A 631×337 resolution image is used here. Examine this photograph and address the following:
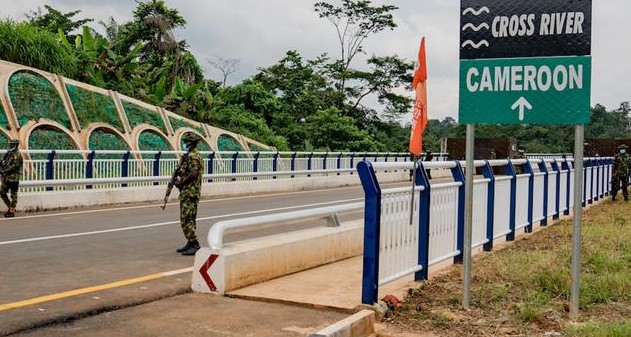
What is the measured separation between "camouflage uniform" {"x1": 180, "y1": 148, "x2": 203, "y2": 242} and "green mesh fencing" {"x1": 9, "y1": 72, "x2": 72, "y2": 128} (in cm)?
1548

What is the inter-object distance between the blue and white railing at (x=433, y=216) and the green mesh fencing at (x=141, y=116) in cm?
1935

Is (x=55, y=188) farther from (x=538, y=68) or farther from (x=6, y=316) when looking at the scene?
(x=538, y=68)

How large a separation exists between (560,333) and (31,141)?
20751mm

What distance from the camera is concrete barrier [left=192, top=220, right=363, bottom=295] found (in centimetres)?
691

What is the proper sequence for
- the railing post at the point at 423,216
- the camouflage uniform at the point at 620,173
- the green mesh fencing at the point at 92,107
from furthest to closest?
1. the green mesh fencing at the point at 92,107
2. the camouflage uniform at the point at 620,173
3. the railing post at the point at 423,216

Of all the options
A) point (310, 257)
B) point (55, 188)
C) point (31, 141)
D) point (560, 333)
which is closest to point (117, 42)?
point (31, 141)

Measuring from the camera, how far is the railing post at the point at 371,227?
239 inches

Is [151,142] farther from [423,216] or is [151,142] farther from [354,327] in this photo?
[354,327]

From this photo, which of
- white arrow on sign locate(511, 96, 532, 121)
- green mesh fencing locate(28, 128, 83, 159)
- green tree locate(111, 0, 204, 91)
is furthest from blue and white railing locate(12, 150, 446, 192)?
green tree locate(111, 0, 204, 91)

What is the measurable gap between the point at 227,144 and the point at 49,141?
1025 centimetres

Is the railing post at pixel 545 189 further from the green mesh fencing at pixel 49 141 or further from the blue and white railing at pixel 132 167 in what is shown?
the green mesh fencing at pixel 49 141

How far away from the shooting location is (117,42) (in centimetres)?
4409

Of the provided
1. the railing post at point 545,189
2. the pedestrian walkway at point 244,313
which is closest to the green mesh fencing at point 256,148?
the railing post at point 545,189

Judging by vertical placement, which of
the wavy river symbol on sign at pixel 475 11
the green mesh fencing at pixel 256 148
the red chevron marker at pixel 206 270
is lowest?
the red chevron marker at pixel 206 270
